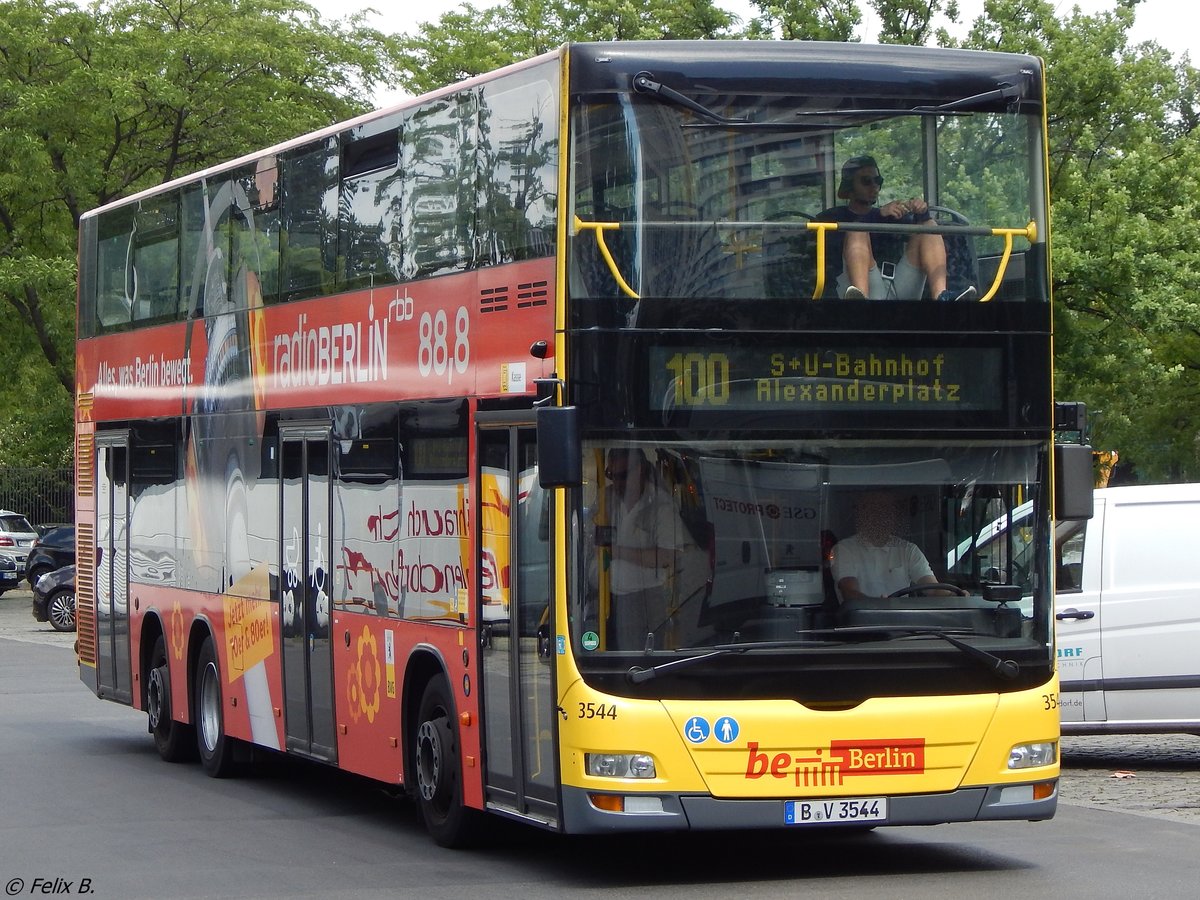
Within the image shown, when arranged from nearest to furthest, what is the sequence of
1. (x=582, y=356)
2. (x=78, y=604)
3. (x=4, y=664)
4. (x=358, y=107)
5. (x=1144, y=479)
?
(x=582, y=356)
(x=78, y=604)
(x=4, y=664)
(x=358, y=107)
(x=1144, y=479)

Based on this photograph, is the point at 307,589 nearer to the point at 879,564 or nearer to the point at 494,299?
the point at 494,299

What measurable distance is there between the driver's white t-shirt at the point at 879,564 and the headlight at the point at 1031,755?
96 centimetres

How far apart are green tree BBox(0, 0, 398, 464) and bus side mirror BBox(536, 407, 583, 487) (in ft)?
103

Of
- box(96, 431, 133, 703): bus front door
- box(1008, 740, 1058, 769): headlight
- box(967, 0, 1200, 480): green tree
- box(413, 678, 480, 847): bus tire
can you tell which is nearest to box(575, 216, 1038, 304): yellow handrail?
box(1008, 740, 1058, 769): headlight

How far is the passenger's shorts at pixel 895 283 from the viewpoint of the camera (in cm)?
970

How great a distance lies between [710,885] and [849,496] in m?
1.96

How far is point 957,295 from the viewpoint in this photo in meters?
9.80

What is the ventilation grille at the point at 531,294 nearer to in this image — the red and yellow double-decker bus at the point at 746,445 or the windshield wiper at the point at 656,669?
the red and yellow double-decker bus at the point at 746,445

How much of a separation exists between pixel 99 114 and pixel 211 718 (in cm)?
2652

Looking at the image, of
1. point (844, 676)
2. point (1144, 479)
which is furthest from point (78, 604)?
point (1144, 479)

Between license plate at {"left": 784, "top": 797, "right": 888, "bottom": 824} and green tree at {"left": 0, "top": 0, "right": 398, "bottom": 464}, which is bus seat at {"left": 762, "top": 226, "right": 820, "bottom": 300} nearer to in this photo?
license plate at {"left": 784, "top": 797, "right": 888, "bottom": 824}

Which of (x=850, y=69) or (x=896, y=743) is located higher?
(x=850, y=69)

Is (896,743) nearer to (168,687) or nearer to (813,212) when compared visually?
(813,212)

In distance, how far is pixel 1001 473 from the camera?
9.77 metres
